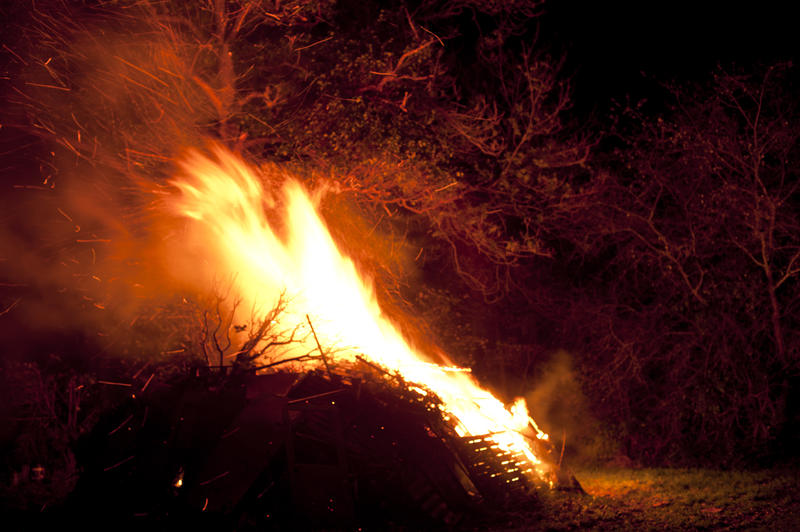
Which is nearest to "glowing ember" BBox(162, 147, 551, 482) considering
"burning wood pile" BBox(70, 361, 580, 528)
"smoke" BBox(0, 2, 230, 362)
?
"smoke" BBox(0, 2, 230, 362)

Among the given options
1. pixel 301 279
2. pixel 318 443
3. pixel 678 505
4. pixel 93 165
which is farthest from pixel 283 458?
pixel 93 165

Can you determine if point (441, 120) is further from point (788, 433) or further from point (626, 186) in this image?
point (788, 433)

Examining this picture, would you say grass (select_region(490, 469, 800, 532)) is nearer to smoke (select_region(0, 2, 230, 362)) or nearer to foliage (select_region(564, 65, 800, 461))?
foliage (select_region(564, 65, 800, 461))

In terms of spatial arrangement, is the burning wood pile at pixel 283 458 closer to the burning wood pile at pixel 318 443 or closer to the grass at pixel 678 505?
the burning wood pile at pixel 318 443

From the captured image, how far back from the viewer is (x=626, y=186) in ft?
44.9

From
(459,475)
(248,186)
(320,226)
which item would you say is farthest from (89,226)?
(459,475)

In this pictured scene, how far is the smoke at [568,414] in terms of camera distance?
14.0 m

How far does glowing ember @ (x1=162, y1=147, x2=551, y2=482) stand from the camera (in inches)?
366

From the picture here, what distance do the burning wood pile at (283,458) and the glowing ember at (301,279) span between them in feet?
2.95

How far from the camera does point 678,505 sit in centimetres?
801

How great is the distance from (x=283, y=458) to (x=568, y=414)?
30.7 feet

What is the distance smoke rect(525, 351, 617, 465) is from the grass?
3.25m

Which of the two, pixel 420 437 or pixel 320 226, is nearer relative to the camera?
pixel 420 437

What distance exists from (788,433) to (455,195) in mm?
7637
